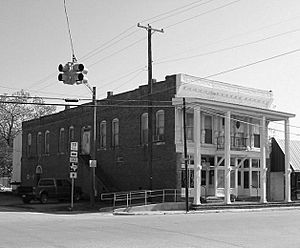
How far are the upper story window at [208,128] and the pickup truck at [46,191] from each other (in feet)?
36.0

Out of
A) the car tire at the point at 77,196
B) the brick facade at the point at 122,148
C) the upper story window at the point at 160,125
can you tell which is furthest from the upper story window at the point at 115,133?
the upper story window at the point at 160,125

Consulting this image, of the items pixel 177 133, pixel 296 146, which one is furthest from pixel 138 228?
pixel 296 146

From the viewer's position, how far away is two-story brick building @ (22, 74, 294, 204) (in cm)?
3475

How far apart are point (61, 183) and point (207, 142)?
36.9 ft

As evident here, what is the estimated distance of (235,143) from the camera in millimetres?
38469

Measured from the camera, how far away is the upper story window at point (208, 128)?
122 ft

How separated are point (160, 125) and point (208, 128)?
12.0 ft

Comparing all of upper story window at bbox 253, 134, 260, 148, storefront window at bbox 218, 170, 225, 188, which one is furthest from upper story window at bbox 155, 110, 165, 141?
upper story window at bbox 253, 134, 260, 148

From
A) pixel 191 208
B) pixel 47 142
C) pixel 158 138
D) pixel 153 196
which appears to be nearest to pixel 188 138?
pixel 158 138

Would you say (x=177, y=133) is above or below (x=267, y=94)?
below

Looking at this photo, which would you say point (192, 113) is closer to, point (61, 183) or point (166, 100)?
point (166, 100)

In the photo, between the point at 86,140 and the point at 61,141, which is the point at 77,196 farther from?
the point at 61,141

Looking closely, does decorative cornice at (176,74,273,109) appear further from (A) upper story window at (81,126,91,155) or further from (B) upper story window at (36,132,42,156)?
(B) upper story window at (36,132,42,156)

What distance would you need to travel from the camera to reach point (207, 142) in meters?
37.2
